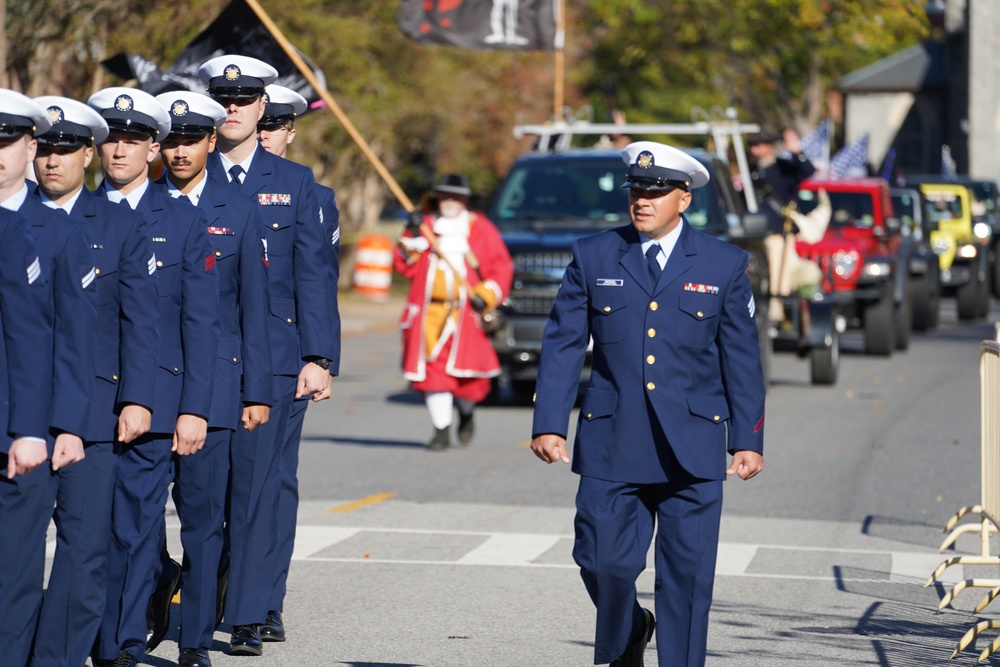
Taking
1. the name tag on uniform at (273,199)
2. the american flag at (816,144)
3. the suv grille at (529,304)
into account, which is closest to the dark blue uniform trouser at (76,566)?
the name tag on uniform at (273,199)

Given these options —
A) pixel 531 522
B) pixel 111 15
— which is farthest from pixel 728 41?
Result: pixel 531 522

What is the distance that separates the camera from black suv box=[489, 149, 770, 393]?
1622 cm

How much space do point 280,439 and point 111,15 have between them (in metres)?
14.7

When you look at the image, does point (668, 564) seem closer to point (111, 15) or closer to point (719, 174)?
point (719, 174)

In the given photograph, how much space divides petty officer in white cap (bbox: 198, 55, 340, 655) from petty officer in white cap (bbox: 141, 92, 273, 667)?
102mm

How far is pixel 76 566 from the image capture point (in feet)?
18.9

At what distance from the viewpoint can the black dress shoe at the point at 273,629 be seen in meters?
7.29

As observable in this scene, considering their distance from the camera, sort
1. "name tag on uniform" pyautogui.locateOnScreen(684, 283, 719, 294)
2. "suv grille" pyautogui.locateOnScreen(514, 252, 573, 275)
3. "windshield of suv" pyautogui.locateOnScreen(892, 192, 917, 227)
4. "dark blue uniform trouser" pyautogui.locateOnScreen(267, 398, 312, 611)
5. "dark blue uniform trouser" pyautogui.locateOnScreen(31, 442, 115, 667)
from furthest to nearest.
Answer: "windshield of suv" pyautogui.locateOnScreen(892, 192, 917, 227) < "suv grille" pyautogui.locateOnScreen(514, 252, 573, 275) < "dark blue uniform trouser" pyautogui.locateOnScreen(267, 398, 312, 611) < "name tag on uniform" pyautogui.locateOnScreen(684, 283, 719, 294) < "dark blue uniform trouser" pyautogui.locateOnScreen(31, 442, 115, 667)

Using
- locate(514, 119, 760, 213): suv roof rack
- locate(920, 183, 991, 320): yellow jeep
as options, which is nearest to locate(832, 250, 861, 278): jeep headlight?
locate(514, 119, 760, 213): suv roof rack

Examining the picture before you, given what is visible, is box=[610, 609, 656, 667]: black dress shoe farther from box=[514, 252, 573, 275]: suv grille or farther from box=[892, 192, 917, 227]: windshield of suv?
box=[892, 192, 917, 227]: windshield of suv

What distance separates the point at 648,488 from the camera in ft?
19.9

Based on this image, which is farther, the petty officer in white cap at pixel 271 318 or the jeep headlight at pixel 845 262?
the jeep headlight at pixel 845 262

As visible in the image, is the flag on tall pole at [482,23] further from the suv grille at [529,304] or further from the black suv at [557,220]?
the suv grille at [529,304]

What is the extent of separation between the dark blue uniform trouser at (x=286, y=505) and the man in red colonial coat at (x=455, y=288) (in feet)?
21.2
